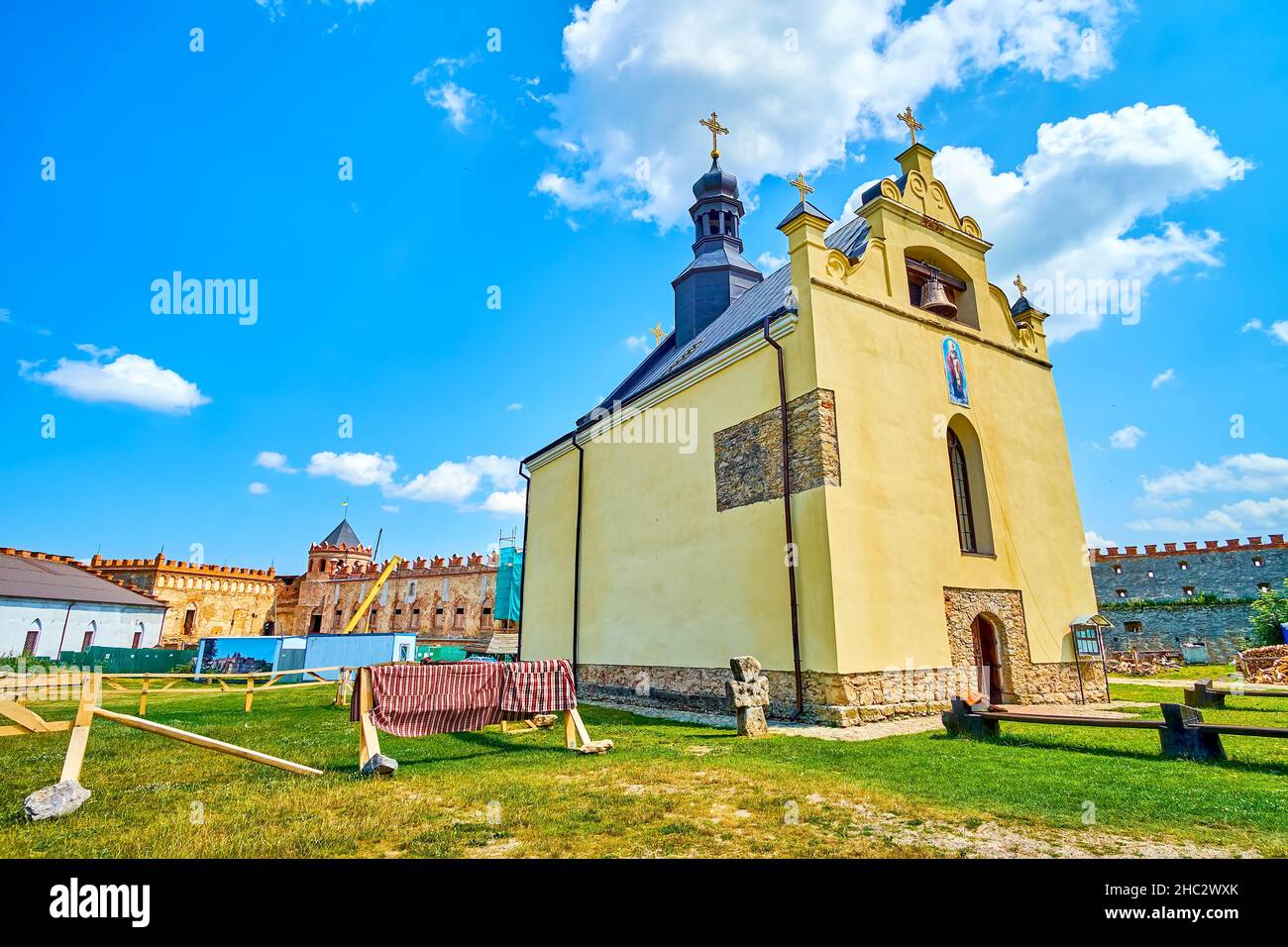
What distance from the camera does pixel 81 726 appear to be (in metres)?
5.01

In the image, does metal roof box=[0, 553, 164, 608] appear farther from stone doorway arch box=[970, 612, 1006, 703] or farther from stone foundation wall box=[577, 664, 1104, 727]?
stone doorway arch box=[970, 612, 1006, 703]

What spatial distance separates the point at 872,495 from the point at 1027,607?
5.14 meters

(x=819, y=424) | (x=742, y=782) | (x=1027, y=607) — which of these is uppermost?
(x=819, y=424)

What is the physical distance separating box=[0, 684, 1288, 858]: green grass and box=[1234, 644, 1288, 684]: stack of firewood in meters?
9.35

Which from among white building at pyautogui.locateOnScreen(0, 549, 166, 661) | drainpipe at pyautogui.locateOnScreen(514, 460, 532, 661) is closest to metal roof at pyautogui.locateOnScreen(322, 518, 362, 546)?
white building at pyautogui.locateOnScreen(0, 549, 166, 661)

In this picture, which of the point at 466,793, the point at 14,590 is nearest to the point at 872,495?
the point at 466,793

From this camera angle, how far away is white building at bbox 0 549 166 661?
3200 cm

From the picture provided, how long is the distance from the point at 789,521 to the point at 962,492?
5043mm

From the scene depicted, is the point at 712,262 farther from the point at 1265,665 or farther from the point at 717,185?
the point at 1265,665

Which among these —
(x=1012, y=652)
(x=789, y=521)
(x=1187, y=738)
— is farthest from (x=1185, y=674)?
(x=789, y=521)
